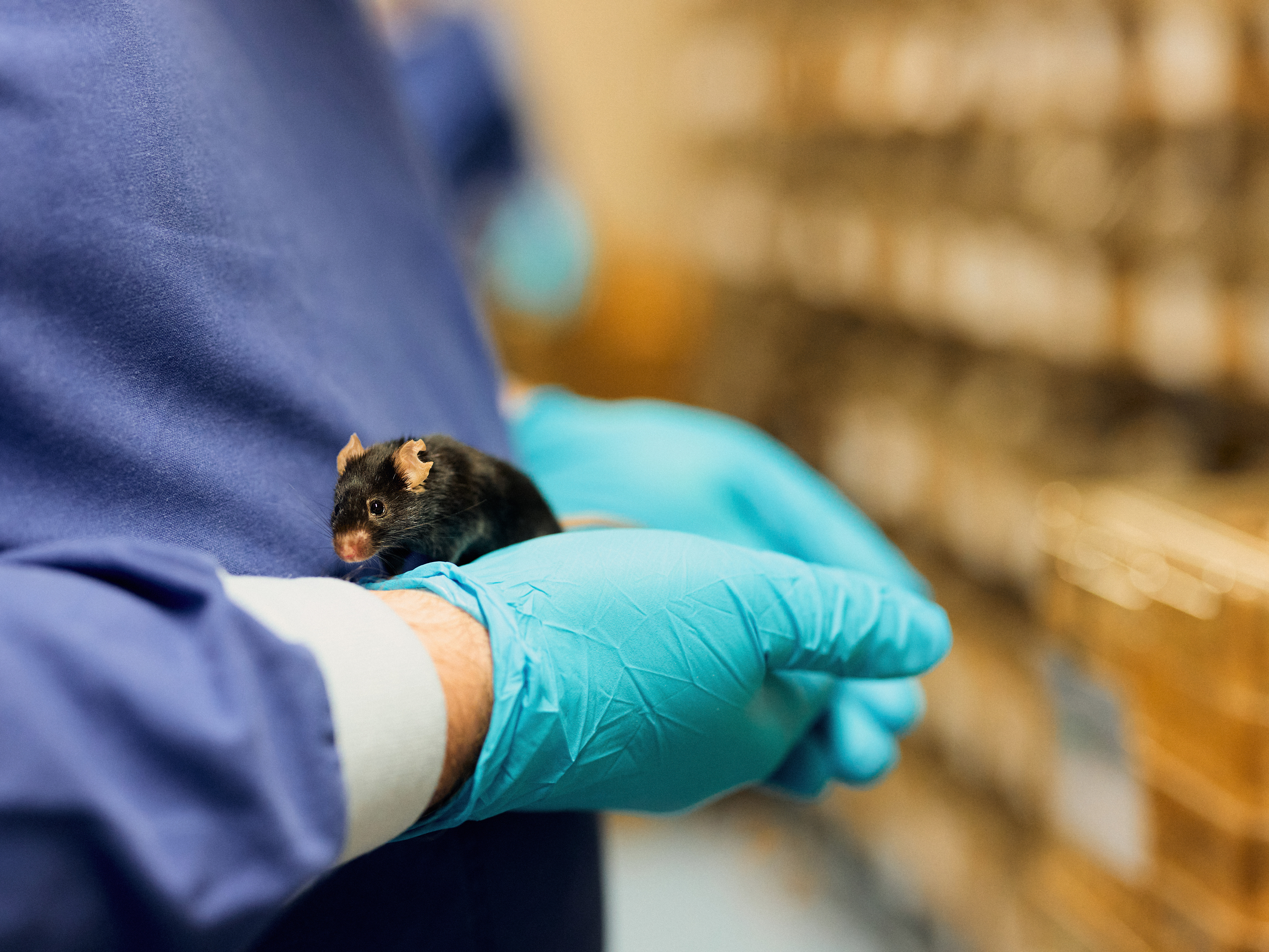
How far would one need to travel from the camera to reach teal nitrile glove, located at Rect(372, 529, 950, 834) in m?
0.70

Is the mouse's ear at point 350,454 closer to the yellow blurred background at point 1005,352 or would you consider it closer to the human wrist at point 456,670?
the human wrist at point 456,670

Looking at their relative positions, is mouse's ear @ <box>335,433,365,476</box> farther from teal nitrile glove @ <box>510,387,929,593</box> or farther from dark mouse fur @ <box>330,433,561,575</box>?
teal nitrile glove @ <box>510,387,929,593</box>

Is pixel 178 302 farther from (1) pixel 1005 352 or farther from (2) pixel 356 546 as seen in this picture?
(1) pixel 1005 352

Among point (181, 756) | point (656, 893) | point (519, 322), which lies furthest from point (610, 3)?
point (181, 756)

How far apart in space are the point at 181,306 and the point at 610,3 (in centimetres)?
411

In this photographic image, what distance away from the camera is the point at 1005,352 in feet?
9.04

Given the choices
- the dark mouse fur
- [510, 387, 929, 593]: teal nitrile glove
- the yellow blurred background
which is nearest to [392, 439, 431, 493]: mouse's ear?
the dark mouse fur

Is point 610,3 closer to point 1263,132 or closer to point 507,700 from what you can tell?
point 1263,132

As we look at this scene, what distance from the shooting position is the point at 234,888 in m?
0.53

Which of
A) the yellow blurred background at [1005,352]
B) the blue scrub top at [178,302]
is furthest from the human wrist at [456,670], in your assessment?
the yellow blurred background at [1005,352]

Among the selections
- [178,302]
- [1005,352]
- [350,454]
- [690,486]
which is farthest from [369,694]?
[1005,352]

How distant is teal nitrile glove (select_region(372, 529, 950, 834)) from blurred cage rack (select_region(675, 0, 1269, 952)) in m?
0.61

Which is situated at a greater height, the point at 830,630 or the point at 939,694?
the point at 830,630

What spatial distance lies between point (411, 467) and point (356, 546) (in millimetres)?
65
